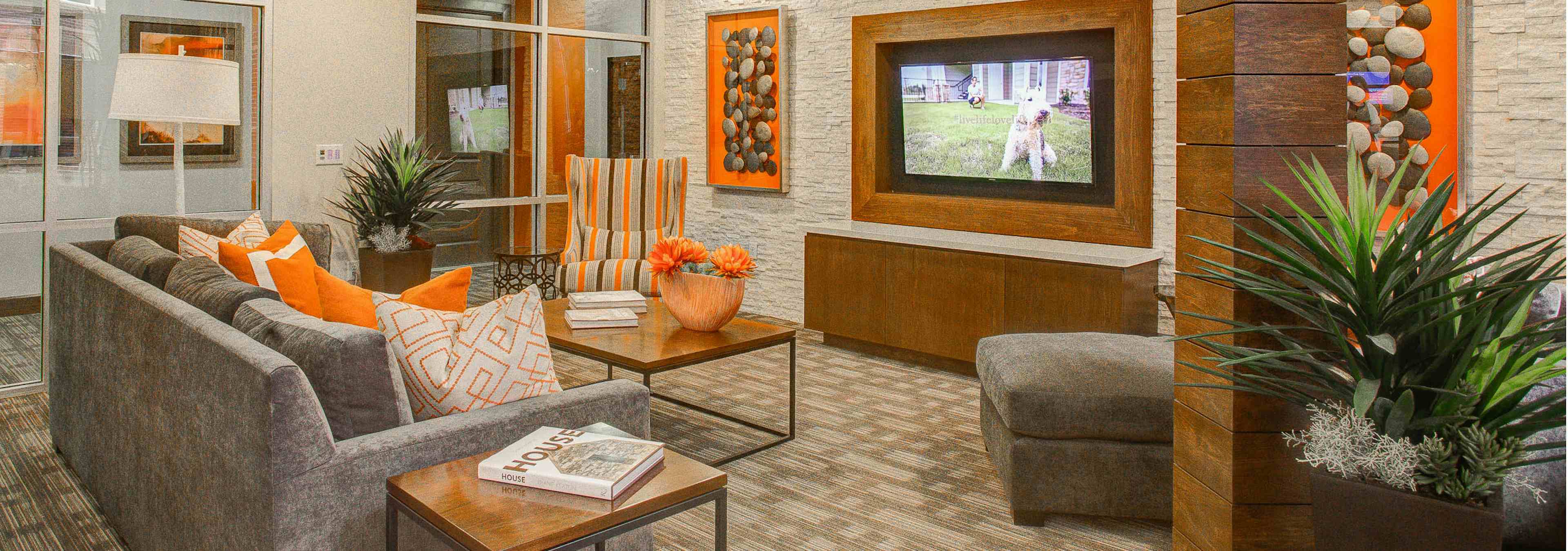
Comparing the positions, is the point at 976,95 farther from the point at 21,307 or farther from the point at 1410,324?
the point at 21,307

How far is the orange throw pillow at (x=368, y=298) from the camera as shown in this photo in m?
2.48

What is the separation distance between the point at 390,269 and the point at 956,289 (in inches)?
116

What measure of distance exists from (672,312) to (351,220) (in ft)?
8.91

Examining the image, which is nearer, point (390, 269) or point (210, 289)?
point (210, 289)

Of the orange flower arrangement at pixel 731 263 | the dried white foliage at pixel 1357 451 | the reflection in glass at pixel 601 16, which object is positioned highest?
the reflection in glass at pixel 601 16

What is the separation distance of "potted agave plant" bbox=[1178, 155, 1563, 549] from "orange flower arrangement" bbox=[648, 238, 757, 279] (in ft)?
7.00

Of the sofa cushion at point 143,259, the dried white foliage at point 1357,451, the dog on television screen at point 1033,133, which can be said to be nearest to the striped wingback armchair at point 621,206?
the dog on television screen at point 1033,133

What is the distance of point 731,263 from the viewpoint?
3773 mm

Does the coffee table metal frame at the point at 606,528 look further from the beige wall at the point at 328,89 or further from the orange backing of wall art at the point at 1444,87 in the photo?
the beige wall at the point at 328,89

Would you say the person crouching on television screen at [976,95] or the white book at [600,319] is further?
the person crouching on television screen at [976,95]

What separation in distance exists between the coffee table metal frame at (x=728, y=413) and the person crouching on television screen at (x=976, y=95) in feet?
6.80

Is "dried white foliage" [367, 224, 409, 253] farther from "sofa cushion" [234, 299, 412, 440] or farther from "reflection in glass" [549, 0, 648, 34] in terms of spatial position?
"sofa cushion" [234, 299, 412, 440]

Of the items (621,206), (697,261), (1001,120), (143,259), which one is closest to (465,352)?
(143,259)

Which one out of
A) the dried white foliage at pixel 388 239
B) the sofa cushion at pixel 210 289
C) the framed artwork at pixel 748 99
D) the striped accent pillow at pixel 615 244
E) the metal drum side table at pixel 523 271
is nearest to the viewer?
the sofa cushion at pixel 210 289
